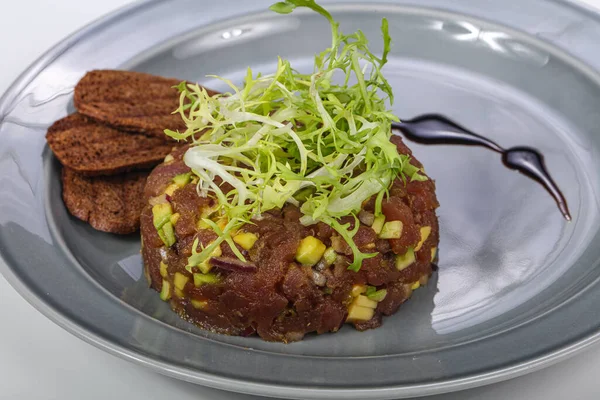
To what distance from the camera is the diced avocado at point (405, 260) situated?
3.29 meters

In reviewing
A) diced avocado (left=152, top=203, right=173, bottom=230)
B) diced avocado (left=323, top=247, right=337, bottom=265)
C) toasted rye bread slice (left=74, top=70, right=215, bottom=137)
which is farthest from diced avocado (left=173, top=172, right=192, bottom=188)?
diced avocado (left=323, top=247, right=337, bottom=265)

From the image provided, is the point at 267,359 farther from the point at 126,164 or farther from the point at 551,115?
the point at 551,115

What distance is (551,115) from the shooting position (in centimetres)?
447

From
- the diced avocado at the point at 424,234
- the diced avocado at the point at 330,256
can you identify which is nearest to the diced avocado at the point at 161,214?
the diced avocado at the point at 330,256

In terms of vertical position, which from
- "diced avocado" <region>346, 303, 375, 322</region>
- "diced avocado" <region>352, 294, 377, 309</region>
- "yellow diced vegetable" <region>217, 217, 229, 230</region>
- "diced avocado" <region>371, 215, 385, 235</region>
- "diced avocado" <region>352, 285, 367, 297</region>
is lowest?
"diced avocado" <region>346, 303, 375, 322</region>

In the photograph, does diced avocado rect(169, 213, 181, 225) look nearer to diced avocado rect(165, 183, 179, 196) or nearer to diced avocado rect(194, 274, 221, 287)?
diced avocado rect(165, 183, 179, 196)

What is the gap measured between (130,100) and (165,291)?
1375mm

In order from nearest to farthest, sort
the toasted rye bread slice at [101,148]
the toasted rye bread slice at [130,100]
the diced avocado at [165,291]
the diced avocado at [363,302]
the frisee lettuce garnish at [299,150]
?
the frisee lettuce garnish at [299,150]
the diced avocado at [363,302]
the diced avocado at [165,291]
the toasted rye bread slice at [101,148]
the toasted rye bread slice at [130,100]

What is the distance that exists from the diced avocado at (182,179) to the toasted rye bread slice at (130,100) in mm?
672

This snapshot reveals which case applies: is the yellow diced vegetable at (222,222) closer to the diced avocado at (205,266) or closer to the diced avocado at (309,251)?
the diced avocado at (205,266)

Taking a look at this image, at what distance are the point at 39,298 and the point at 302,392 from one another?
122 cm

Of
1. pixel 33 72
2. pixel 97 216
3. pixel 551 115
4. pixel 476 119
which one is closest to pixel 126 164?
pixel 97 216

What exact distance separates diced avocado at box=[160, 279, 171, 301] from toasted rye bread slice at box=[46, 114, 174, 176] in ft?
2.76

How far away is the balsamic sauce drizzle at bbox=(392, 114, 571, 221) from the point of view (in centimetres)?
415
